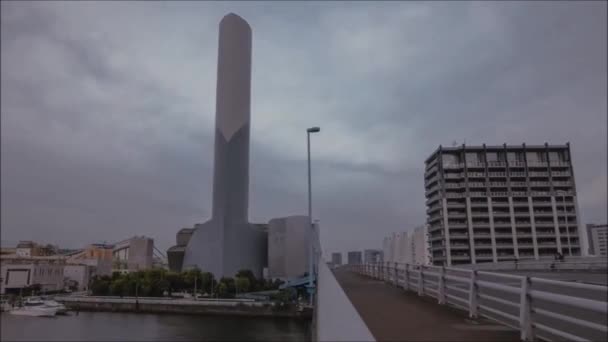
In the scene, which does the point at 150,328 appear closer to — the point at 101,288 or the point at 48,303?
the point at 48,303

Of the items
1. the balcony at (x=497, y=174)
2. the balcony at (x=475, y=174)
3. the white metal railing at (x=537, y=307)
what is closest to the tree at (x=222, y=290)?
the balcony at (x=475, y=174)

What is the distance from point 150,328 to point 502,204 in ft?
153

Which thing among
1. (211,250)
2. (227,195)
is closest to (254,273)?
(211,250)

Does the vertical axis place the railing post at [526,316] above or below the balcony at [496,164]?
below

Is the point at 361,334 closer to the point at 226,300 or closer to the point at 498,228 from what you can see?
the point at 226,300

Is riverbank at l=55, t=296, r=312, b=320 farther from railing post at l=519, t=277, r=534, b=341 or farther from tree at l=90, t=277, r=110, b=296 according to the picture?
railing post at l=519, t=277, r=534, b=341

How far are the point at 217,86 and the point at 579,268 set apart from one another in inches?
2043

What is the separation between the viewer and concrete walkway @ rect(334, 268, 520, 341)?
4959mm

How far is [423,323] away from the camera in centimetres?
593

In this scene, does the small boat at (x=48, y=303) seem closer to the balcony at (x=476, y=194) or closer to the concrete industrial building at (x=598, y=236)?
the balcony at (x=476, y=194)

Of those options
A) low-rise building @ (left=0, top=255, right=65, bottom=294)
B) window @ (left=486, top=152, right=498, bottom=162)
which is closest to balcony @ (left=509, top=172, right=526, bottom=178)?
window @ (left=486, top=152, right=498, bottom=162)

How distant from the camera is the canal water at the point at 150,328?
35.1 m

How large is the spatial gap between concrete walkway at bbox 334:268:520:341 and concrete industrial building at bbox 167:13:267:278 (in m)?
51.9

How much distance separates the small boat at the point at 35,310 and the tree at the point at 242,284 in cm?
2292
